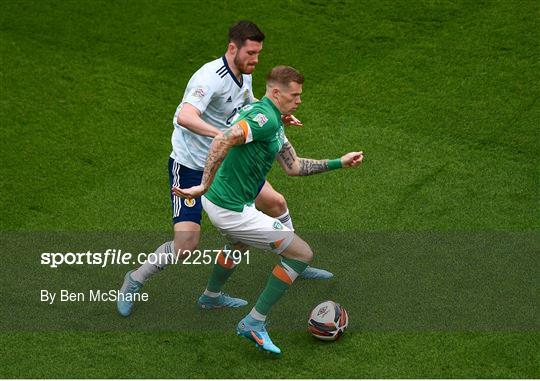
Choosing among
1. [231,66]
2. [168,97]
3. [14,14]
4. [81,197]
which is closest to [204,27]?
[168,97]

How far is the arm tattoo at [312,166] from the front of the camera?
8.31 metres

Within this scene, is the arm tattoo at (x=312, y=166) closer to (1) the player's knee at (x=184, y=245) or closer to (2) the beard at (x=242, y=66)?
(2) the beard at (x=242, y=66)

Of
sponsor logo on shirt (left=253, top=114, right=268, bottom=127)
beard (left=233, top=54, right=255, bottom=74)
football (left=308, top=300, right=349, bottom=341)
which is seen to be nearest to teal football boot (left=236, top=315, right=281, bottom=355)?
football (left=308, top=300, right=349, bottom=341)

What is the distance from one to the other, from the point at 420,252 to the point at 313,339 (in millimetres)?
1737

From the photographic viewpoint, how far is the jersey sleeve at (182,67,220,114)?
27.1ft

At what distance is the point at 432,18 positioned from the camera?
13125 mm

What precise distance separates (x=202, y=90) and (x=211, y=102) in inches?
9.4

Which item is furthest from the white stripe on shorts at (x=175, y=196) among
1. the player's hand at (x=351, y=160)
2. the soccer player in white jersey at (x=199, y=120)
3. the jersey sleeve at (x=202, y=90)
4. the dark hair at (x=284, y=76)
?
the player's hand at (x=351, y=160)

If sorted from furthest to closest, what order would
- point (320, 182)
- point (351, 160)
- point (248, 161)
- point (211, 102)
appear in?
point (320, 182)
point (211, 102)
point (351, 160)
point (248, 161)

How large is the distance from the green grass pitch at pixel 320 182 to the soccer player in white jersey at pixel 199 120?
0.42 metres

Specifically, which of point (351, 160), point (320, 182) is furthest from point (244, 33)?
point (320, 182)

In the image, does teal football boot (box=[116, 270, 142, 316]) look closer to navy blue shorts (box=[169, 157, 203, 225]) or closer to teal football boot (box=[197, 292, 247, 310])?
teal football boot (box=[197, 292, 247, 310])

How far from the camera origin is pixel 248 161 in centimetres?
798

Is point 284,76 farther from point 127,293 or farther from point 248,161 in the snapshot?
point 127,293
